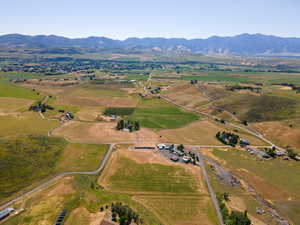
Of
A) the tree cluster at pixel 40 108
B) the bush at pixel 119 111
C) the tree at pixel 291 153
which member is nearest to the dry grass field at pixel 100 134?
the bush at pixel 119 111

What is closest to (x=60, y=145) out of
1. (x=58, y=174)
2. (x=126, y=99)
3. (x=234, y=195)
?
(x=58, y=174)

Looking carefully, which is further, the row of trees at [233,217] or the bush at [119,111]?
the bush at [119,111]

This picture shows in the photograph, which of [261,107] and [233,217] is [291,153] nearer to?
[233,217]

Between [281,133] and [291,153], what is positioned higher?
[281,133]

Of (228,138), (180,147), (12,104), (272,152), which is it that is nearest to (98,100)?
(12,104)

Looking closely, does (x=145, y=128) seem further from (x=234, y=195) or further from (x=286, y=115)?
(x=286, y=115)

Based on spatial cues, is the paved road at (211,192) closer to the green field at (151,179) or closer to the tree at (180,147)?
the green field at (151,179)
